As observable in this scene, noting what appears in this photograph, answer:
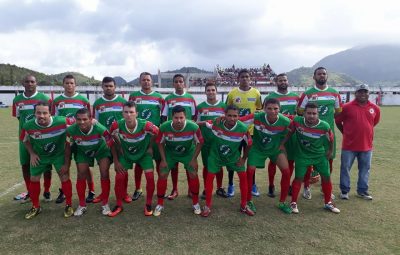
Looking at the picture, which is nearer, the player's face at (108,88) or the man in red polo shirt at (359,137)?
the player's face at (108,88)

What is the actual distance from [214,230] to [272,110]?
1.96 metres

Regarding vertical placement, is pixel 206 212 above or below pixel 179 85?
below

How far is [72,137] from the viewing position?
4.60 meters

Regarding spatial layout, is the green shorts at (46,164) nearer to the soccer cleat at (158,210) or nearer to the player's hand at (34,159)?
the player's hand at (34,159)

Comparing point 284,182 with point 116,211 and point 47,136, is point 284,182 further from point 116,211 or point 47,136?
point 47,136

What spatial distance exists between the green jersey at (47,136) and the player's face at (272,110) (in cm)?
307

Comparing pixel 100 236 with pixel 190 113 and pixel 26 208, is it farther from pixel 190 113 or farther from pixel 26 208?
pixel 190 113

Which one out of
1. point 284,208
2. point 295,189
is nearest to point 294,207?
point 284,208

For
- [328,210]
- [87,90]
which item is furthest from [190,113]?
[87,90]

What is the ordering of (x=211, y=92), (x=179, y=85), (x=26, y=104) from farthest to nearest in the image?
(x=179, y=85)
(x=211, y=92)
(x=26, y=104)

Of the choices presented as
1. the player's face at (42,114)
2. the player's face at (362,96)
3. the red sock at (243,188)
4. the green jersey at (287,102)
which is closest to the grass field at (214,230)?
the red sock at (243,188)

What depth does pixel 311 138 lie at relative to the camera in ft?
15.8

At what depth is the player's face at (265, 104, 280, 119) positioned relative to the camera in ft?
15.5

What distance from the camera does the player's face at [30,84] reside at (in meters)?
4.96
